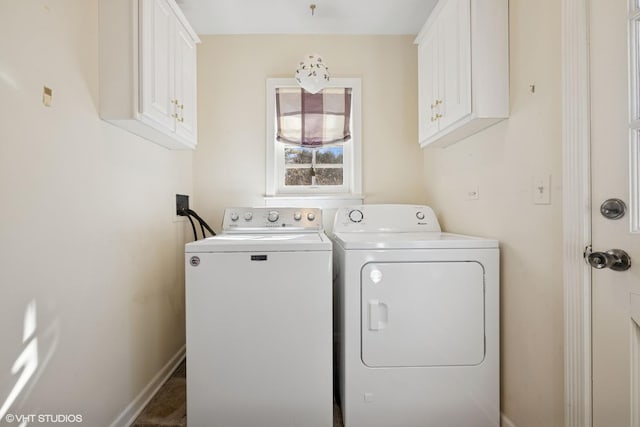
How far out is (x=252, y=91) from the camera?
2.48 metres

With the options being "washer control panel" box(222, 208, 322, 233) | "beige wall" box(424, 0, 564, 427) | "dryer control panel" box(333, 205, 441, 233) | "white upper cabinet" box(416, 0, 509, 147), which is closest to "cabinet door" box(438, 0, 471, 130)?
"white upper cabinet" box(416, 0, 509, 147)

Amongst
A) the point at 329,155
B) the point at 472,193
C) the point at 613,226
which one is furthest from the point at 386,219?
the point at 613,226

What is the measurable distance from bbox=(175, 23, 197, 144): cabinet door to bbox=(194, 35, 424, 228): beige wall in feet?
1.56

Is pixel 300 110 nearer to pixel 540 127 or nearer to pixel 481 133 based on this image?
pixel 481 133

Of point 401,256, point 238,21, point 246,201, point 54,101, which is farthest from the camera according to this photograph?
point 246,201

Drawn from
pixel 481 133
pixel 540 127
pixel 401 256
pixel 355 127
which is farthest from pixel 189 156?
pixel 540 127

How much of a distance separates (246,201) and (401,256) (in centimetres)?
140

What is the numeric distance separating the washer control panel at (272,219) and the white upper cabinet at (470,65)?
36.7 inches

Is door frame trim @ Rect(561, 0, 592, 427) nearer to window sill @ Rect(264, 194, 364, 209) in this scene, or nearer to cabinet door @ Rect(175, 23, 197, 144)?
window sill @ Rect(264, 194, 364, 209)

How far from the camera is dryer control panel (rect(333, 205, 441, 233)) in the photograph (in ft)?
7.06

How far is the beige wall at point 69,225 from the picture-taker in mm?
966

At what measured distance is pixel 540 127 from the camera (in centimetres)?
125

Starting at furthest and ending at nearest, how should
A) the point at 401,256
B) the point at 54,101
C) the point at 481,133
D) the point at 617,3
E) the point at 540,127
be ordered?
1. the point at 481,133
2. the point at 401,256
3. the point at 540,127
4. the point at 54,101
5. the point at 617,3

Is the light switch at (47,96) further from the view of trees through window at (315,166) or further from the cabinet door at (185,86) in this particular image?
the view of trees through window at (315,166)
